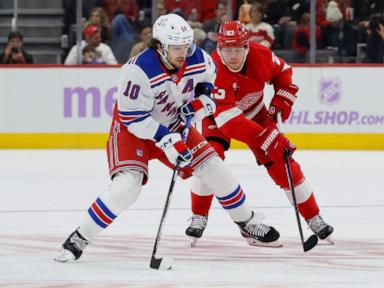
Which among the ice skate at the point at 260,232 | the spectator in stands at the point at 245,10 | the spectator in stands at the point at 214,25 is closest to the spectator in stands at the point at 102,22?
the spectator in stands at the point at 214,25

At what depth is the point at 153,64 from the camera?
5348 mm

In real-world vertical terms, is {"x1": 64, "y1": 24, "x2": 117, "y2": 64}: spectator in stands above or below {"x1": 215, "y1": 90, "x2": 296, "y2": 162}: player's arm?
below

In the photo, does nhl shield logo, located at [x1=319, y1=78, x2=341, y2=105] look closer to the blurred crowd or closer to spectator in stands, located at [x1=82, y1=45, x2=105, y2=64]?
the blurred crowd

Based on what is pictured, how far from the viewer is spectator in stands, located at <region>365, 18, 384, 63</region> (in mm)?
12141

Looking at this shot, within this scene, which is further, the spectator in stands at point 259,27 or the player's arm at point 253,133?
the spectator in stands at point 259,27

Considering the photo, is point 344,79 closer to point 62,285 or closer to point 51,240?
point 51,240

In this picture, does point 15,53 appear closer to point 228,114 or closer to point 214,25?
point 214,25

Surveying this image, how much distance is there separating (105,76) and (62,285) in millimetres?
7445

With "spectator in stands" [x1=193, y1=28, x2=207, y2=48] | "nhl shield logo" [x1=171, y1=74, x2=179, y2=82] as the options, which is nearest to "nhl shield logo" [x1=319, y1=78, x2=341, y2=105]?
"spectator in stands" [x1=193, y1=28, x2=207, y2=48]

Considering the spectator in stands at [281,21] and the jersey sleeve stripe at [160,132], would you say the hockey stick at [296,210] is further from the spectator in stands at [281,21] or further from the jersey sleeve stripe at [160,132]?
the spectator in stands at [281,21]

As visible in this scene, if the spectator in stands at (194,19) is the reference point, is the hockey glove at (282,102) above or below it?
above

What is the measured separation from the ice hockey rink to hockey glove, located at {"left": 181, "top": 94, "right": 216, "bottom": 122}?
63 centimetres

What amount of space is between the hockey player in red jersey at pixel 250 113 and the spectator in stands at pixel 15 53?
6.15 m

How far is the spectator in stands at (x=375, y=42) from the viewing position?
12141 millimetres
